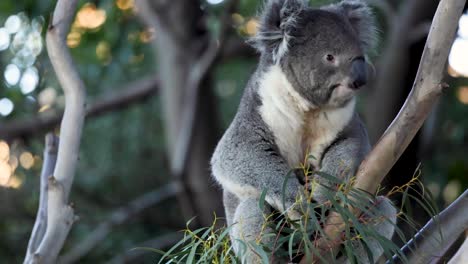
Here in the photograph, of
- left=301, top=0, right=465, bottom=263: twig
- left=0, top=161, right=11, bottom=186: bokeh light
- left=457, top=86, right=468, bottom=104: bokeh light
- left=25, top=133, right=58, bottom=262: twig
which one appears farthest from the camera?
left=457, top=86, right=468, bottom=104: bokeh light

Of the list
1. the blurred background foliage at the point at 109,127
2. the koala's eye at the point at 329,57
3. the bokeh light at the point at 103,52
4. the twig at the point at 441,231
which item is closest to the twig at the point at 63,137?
the koala's eye at the point at 329,57

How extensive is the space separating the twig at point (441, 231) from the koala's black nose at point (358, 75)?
1.93 ft

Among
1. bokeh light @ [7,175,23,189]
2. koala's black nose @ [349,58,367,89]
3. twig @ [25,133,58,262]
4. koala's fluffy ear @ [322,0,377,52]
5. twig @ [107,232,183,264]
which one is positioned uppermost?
koala's fluffy ear @ [322,0,377,52]

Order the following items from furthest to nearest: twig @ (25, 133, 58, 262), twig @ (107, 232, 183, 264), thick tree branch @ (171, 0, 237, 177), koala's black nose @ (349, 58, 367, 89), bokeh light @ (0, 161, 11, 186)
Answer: bokeh light @ (0, 161, 11, 186) < twig @ (107, 232, 183, 264) < thick tree branch @ (171, 0, 237, 177) < twig @ (25, 133, 58, 262) < koala's black nose @ (349, 58, 367, 89)

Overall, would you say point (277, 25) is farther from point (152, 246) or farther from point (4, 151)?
point (4, 151)

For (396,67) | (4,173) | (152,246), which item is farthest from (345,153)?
(4,173)

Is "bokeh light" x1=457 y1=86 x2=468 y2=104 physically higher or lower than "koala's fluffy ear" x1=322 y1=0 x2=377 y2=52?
lower

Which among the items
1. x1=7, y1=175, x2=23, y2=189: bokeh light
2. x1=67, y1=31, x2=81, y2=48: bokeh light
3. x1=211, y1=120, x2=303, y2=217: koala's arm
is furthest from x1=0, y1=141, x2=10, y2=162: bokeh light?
x1=211, y1=120, x2=303, y2=217: koala's arm

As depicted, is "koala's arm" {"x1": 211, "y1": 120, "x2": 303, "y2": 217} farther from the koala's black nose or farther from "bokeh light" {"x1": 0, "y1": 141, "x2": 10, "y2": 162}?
"bokeh light" {"x1": 0, "y1": 141, "x2": 10, "y2": 162}

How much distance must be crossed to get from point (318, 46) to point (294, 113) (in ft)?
1.01

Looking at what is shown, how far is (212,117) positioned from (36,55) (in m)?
1.66

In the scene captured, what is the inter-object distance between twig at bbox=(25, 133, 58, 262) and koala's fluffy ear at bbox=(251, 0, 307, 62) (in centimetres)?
107

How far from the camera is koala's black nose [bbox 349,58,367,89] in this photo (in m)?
3.01

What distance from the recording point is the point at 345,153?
324 cm
